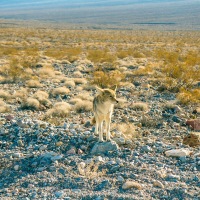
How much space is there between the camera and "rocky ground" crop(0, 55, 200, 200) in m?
5.79

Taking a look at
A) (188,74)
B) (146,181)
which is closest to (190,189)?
(146,181)

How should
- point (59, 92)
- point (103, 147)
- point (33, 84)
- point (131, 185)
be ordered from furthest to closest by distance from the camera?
point (33, 84)
point (59, 92)
point (103, 147)
point (131, 185)

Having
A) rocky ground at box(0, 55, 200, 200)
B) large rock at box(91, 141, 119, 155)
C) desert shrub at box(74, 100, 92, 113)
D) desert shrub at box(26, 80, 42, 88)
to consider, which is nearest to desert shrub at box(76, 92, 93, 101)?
desert shrub at box(74, 100, 92, 113)

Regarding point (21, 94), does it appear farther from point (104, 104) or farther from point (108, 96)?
point (108, 96)

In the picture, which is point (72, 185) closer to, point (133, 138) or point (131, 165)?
point (131, 165)

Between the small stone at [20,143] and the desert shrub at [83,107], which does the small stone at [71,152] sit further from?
the desert shrub at [83,107]

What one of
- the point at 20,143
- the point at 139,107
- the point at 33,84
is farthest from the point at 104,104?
the point at 33,84

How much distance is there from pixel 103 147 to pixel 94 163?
676 millimetres

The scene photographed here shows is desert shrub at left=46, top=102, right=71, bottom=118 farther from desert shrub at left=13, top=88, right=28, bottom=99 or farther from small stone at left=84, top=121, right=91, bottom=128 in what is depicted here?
desert shrub at left=13, top=88, right=28, bottom=99

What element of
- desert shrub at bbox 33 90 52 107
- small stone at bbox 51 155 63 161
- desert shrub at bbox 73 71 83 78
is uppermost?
small stone at bbox 51 155 63 161

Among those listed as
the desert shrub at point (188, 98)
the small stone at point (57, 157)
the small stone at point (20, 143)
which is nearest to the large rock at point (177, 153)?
the small stone at point (57, 157)

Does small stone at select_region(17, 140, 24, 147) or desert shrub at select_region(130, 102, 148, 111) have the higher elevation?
small stone at select_region(17, 140, 24, 147)

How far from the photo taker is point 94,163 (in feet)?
22.0

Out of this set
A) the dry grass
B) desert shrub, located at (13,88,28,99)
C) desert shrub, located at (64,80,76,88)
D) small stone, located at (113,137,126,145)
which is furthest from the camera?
desert shrub, located at (64,80,76,88)
